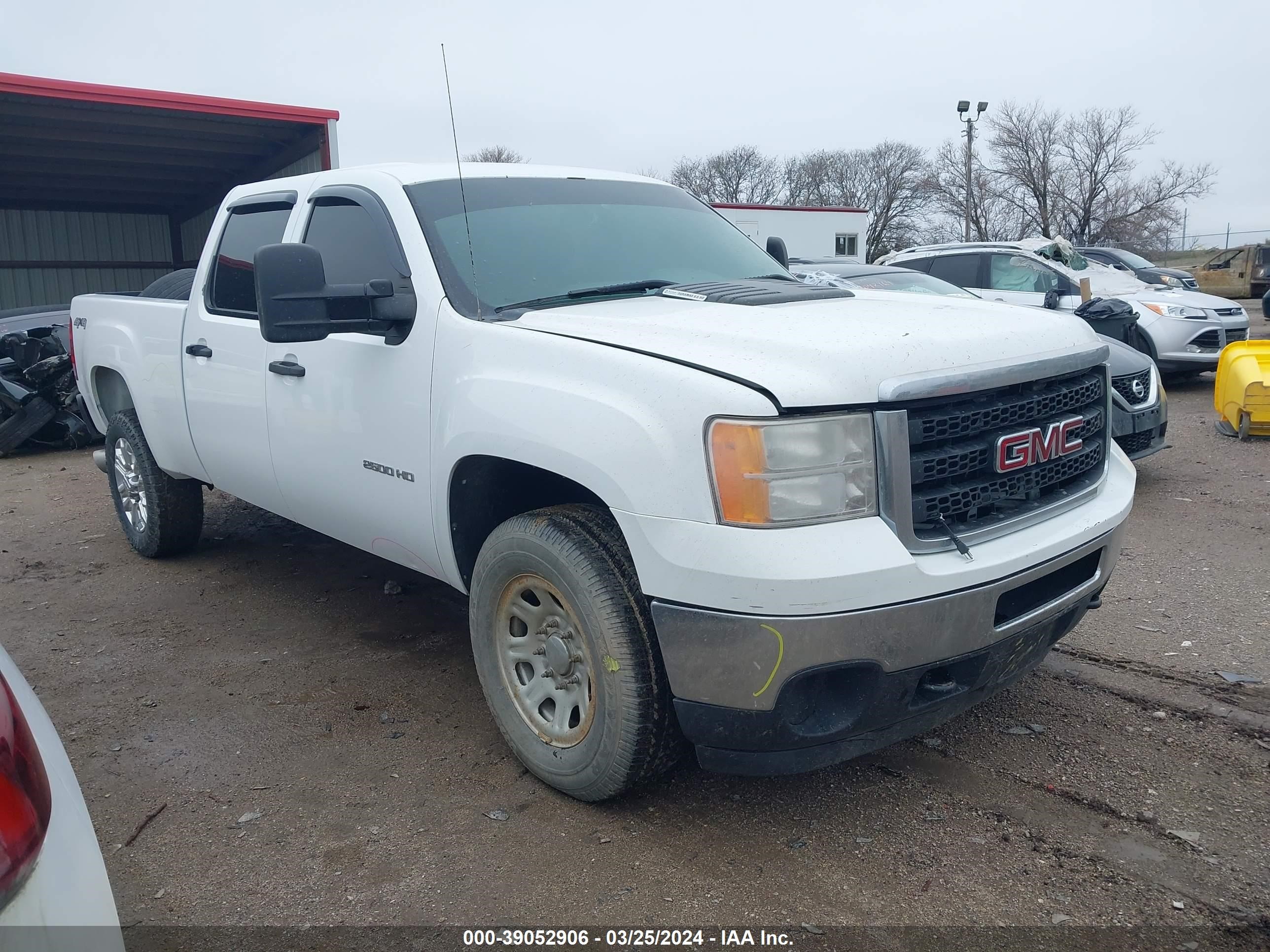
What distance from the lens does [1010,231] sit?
54.2 metres

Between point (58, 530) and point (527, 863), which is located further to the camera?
point (58, 530)

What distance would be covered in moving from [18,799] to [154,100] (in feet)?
44.5

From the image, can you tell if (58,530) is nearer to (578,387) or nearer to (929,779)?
(578,387)

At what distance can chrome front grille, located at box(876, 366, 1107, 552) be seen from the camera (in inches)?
100

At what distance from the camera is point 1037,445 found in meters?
2.91

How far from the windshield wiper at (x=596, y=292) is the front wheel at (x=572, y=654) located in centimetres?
73

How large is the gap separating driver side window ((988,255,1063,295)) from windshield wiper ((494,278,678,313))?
914cm

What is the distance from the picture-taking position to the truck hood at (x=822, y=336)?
255 centimetres

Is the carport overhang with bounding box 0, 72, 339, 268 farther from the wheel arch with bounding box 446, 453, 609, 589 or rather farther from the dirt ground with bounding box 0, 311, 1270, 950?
the wheel arch with bounding box 446, 453, 609, 589

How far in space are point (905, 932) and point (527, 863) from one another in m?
1.01

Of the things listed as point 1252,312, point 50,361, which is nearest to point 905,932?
point 50,361

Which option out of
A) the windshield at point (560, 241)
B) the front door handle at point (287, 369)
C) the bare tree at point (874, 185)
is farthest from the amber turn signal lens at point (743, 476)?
the bare tree at point (874, 185)

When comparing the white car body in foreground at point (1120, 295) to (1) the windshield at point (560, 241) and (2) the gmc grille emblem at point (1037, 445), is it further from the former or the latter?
(2) the gmc grille emblem at point (1037, 445)

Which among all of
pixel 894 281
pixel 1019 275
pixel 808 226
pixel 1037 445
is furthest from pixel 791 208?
pixel 1037 445
